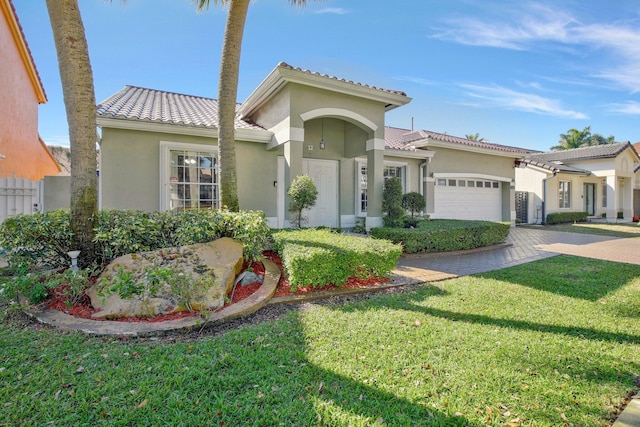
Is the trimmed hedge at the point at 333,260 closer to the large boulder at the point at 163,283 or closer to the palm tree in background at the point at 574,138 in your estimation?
the large boulder at the point at 163,283

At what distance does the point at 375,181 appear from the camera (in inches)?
407

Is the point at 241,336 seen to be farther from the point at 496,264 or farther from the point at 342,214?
the point at 342,214

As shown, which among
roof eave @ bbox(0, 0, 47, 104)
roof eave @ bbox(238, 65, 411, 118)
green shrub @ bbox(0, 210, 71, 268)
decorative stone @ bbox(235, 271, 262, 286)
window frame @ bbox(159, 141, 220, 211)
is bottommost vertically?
decorative stone @ bbox(235, 271, 262, 286)

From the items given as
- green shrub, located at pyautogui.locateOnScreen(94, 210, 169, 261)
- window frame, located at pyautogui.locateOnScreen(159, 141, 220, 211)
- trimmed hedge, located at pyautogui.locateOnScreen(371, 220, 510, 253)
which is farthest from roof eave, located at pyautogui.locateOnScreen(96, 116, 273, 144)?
trimmed hedge, located at pyautogui.locateOnScreen(371, 220, 510, 253)

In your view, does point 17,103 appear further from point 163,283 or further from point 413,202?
point 413,202

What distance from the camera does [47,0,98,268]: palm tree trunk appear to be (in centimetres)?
488

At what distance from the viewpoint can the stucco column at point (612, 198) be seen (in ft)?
74.0

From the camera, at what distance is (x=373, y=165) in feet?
34.0

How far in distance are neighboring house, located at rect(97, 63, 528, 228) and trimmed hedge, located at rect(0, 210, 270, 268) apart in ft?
10.5

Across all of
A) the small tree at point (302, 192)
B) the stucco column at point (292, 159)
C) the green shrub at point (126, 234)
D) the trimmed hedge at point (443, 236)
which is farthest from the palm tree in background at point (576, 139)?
the green shrub at point (126, 234)

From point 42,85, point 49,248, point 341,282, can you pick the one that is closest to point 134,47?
point 42,85

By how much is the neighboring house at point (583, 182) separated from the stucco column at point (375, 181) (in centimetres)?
1286

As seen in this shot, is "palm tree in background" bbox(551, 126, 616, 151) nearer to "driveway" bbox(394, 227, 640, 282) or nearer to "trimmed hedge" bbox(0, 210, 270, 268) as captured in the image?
"driveway" bbox(394, 227, 640, 282)

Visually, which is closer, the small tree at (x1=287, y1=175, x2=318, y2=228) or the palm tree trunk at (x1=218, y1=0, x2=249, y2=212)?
the palm tree trunk at (x1=218, y1=0, x2=249, y2=212)
